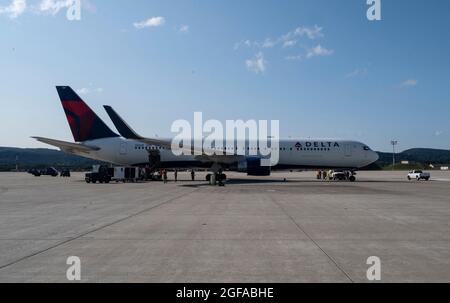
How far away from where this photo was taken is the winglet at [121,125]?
33.8 meters

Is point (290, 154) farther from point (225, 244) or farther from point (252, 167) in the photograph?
→ point (225, 244)

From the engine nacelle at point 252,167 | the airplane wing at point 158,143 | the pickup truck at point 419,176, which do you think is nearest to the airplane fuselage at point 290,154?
the airplane wing at point 158,143

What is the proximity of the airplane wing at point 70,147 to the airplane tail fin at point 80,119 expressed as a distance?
148 cm

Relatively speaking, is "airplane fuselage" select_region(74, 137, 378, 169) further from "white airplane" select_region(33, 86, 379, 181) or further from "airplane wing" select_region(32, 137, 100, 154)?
"airplane wing" select_region(32, 137, 100, 154)

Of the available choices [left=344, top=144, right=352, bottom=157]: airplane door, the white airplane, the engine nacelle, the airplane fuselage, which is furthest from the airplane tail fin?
[left=344, top=144, right=352, bottom=157]: airplane door

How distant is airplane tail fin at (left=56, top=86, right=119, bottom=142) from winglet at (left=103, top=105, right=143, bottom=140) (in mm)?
4498

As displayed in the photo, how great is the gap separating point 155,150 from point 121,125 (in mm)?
5203

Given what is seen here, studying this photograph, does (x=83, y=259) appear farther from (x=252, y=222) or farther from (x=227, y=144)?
(x=227, y=144)

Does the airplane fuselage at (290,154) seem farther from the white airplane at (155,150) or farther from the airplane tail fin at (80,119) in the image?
the airplane tail fin at (80,119)

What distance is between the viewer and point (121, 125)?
35000 millimetres

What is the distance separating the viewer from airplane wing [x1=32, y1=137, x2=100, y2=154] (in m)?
34.7

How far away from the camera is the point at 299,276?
19.6ft
